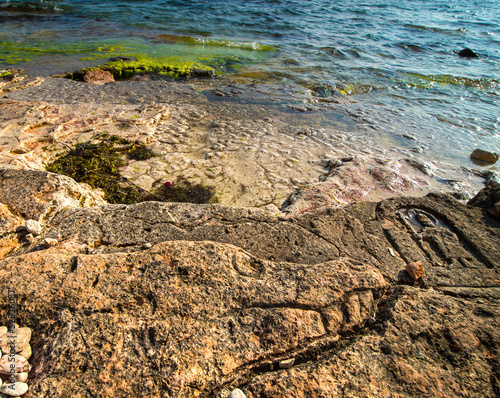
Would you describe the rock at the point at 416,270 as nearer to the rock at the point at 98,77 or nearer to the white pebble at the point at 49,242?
the white pebble at the point at 49,242

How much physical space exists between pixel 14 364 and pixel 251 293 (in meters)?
1.07

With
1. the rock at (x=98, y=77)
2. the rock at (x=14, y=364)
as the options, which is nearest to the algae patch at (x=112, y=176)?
the rock at (x=14, y=364)

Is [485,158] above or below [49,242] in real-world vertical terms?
below

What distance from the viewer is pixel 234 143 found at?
431 centimetres

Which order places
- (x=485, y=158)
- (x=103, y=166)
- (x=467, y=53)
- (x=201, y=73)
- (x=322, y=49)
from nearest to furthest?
(x=103, y=166) < (x=485, y=158) < (x=201, y=73) < (x=322, y=49) < (x=467, y=53)

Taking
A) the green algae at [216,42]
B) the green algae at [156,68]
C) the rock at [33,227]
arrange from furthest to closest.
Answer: the green algae at [216,42], the green algae at [156,68], the rock at [33,227]

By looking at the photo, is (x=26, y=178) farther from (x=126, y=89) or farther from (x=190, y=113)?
(x=126, y=89)

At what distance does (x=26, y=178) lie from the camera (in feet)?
7.66

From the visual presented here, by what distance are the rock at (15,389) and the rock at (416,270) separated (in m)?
2.14

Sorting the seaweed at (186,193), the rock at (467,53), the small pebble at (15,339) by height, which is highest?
the rock at (467,53)

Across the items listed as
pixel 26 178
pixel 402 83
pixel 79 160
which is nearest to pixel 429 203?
pixel 26 178

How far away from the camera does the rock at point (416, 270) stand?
1963 millimetres

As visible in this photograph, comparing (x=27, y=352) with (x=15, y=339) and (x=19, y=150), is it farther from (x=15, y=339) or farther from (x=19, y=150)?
(x=19, y=150)

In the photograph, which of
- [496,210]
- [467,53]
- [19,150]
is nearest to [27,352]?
[19,150]
